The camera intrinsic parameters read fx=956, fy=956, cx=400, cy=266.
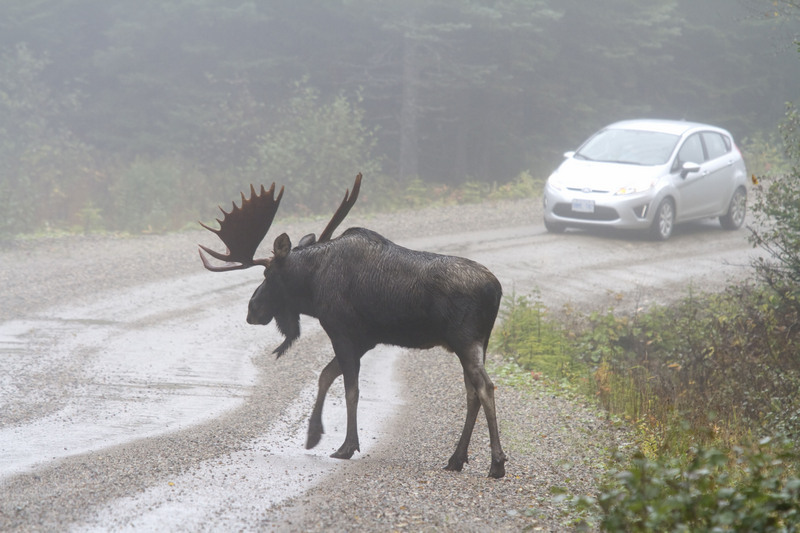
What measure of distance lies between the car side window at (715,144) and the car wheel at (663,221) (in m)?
1.67

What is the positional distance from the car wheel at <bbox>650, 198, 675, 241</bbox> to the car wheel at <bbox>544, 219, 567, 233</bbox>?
1.76 meters

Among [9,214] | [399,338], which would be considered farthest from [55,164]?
[399,338]

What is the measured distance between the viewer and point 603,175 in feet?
59.6

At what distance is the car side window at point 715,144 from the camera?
63.6 ft

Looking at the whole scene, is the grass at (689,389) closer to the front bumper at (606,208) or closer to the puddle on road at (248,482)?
the puddle on road at (248,482)

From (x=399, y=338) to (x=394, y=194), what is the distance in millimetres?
19374

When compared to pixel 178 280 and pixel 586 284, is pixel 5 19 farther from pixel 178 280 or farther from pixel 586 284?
pixel 586 284

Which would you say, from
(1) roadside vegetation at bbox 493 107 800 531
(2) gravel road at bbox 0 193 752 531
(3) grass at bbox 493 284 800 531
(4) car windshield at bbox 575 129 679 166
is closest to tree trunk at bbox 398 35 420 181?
A: (4) car windshield at bbox 575 129 679 166

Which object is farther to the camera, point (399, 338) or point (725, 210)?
point (725, 210)

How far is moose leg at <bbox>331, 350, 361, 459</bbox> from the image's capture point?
6.83 metres

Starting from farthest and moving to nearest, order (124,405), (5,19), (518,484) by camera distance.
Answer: (5,19), (124,405), (518,484)

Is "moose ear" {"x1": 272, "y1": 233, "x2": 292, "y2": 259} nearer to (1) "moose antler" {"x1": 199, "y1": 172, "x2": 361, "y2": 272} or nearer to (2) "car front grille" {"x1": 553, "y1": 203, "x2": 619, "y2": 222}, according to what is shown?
(1) "moose antler" {"x1": 199, "y1": 172, "x2": 361, "y2": 272}

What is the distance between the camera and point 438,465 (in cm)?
676

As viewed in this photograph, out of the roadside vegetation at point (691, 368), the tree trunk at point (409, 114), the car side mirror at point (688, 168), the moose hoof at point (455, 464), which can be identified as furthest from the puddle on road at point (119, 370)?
the tree trunk at point (409, 114)
